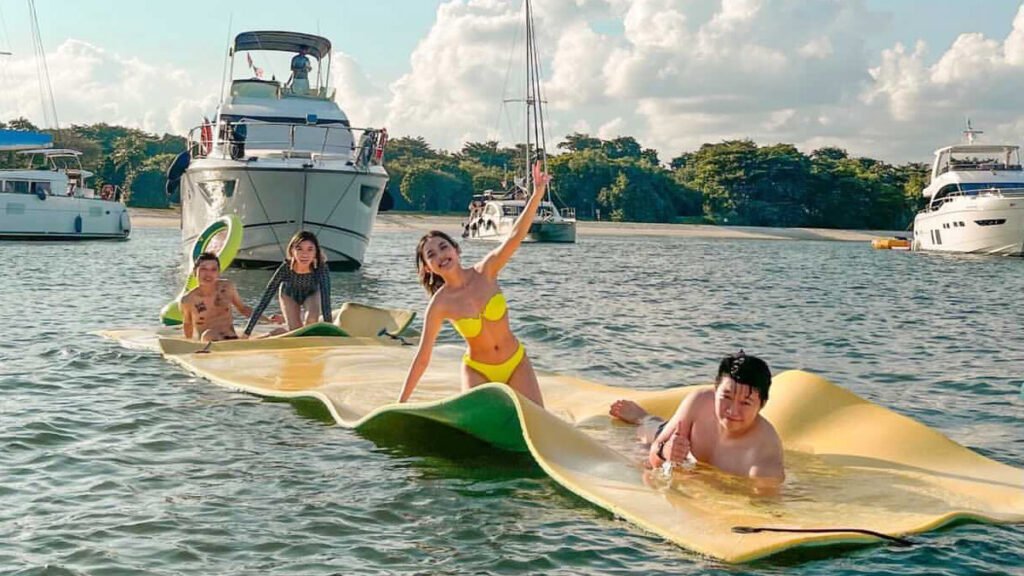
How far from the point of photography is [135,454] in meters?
7.14

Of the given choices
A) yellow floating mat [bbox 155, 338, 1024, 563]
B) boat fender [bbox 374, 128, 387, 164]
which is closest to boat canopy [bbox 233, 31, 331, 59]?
boat fender [bbox 374, 128, 387, 164]

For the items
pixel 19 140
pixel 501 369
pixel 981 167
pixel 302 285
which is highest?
pixel 981 167

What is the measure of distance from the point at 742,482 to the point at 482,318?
1.96 meters

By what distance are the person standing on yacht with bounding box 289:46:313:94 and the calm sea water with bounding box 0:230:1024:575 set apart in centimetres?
798

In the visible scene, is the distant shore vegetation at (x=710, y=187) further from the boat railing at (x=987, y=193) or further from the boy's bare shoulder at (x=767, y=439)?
the boy's bare shoulder at (x=767, y=439)

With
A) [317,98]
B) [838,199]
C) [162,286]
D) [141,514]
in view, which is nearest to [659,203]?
[838,199]

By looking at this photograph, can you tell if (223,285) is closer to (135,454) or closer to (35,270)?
(135,454)

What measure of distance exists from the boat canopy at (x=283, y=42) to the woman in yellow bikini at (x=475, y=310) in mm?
20121

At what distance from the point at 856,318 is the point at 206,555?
14583 millimetres

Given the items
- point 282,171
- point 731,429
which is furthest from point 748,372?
point 282,171

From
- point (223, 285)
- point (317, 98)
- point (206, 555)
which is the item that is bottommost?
point (206, 555)

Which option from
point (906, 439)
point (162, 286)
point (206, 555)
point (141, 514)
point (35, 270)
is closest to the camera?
point (206, 555)

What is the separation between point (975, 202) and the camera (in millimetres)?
38500

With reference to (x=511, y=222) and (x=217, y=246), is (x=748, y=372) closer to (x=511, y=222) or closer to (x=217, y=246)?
(x=217, y=246)
